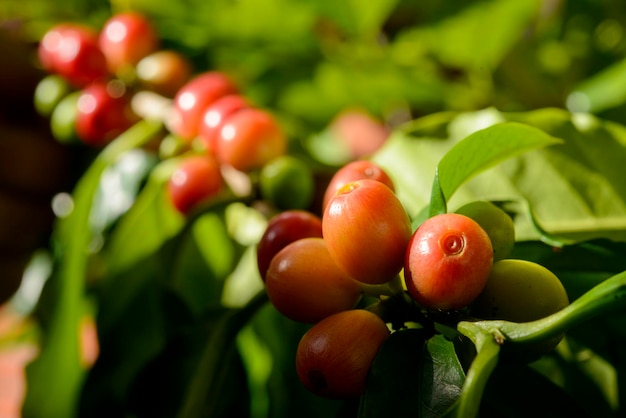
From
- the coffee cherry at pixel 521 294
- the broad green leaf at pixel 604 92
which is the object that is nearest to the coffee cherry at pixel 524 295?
the coffee cherry at pixel 521 294

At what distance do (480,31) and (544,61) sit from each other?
14cm

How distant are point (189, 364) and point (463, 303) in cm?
18

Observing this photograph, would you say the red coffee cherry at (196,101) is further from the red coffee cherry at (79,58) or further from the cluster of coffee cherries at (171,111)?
the red coffee cherry at (79,58)

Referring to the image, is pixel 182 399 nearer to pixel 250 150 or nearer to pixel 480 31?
pixel 250 150

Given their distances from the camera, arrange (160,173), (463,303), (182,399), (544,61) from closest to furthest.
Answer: (463,303)
(182,399)
(160,173)
(544,61)

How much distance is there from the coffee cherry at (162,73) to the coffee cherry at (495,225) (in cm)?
34

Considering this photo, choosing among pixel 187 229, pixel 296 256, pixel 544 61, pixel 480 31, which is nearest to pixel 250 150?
pixel 187 229

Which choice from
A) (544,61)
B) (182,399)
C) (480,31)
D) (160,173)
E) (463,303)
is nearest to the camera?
(463,303)

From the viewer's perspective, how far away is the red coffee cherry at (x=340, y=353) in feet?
0.71

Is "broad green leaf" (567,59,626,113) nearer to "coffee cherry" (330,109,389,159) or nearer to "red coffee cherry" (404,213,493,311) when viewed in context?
"coffee cherry" (330,109,389,159)

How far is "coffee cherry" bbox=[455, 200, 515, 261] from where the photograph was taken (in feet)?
0.77

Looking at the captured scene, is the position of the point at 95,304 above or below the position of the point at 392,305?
below

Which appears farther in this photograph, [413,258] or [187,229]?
[187,229]

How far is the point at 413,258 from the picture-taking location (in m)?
0.21
